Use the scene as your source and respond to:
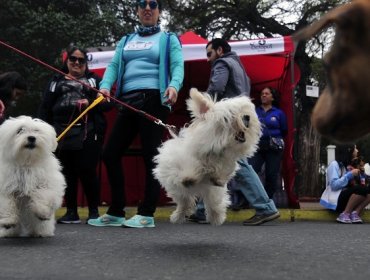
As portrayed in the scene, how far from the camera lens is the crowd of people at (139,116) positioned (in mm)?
5840

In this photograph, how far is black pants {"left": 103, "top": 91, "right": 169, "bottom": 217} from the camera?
224 inches

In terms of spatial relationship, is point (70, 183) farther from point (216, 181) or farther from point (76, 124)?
point (216, 181)

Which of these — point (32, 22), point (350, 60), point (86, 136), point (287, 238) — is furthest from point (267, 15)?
point (350, 60)

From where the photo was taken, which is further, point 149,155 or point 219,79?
point 219,79

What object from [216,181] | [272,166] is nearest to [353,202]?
[272,166]

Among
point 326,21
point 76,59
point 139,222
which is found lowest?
point 139,222

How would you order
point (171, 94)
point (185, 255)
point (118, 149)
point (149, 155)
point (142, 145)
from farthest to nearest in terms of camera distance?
point (118, 149) → point (142, 145) → point (149, 155) → point (171, 94) → point (185, 255)

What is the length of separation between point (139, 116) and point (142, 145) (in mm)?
293

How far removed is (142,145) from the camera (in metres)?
5.80

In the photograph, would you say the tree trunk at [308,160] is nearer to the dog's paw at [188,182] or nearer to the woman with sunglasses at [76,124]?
the woman with sunglasses at [76,124]

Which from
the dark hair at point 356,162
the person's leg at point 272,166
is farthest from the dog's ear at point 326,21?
the dark hair at point 356,162

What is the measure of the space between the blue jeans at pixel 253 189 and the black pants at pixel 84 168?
1321mm

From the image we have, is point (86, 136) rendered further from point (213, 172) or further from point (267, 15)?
point (267, 15)

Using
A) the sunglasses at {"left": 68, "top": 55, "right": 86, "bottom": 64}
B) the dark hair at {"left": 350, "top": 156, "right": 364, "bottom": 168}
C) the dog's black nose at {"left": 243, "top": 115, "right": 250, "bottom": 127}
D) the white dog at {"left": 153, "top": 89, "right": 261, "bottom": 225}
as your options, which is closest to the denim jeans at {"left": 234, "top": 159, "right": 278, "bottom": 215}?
the white dog at {"left": 153, "top": 89, "right": 261, "bottom": 225}
